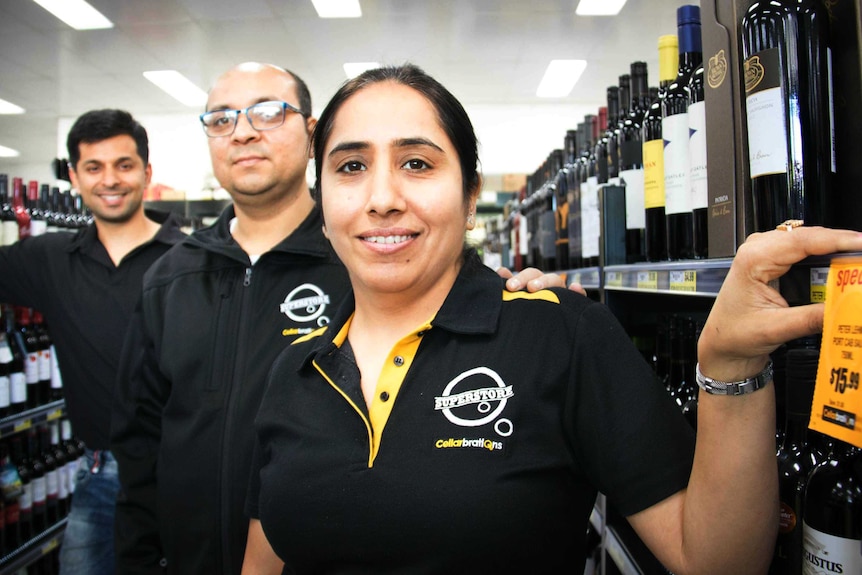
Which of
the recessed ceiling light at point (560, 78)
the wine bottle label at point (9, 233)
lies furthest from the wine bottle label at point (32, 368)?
the recessed ceiling light at point (560, 78)

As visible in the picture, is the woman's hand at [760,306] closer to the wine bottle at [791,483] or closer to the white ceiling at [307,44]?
the wine bottle at [791,483]

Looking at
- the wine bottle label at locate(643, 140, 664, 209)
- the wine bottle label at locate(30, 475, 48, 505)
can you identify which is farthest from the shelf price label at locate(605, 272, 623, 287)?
the wine bottle label at locate(30, 475, 48, 505)

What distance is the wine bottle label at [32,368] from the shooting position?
3203 millimetres

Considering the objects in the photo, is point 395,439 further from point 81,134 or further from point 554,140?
point 554,140

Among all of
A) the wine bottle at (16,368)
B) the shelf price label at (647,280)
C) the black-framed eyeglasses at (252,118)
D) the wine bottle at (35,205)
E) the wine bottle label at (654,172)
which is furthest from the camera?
the wine bottle at (35,205)

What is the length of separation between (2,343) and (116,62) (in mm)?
5032

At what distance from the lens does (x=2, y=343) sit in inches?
120

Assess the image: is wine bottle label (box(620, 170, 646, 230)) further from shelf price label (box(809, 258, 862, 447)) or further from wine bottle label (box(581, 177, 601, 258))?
shelf price label (box(809, 258, 862, 447))

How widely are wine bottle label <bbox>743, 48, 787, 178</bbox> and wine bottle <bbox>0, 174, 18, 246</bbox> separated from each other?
3221 mm

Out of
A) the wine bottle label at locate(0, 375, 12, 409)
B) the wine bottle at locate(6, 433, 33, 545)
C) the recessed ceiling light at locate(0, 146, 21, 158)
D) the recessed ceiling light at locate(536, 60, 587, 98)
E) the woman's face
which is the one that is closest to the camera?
the woman's face

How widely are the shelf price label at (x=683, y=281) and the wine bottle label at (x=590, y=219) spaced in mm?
722

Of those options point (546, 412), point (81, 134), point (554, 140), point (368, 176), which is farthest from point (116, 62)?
point (546, 412)

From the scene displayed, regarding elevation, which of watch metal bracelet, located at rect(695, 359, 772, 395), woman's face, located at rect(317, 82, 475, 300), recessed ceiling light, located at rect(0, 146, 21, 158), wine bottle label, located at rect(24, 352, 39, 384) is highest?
recessed ceiling light, located at rect(0, 146, 21, 158)

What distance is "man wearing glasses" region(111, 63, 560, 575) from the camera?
1726 mm
